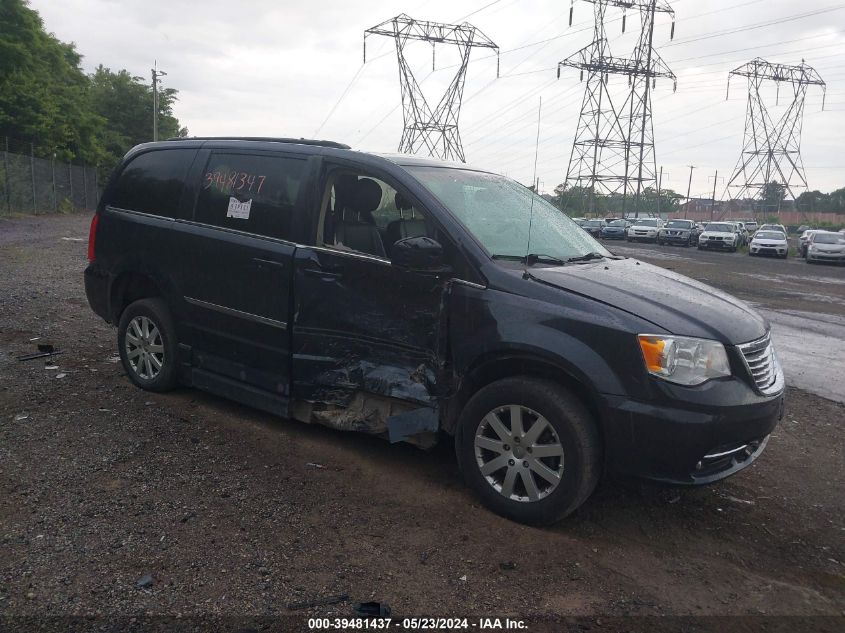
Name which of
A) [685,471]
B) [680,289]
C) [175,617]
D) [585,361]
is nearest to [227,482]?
[175,617]

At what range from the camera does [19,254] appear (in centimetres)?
1523

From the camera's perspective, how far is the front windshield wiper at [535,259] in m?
4.22

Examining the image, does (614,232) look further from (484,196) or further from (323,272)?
(323,272)

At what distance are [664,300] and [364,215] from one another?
196 centimetres

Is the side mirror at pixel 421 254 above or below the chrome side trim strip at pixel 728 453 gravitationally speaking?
above

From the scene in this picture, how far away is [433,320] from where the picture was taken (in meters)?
4.17

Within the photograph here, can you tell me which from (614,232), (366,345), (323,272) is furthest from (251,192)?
(614,232)

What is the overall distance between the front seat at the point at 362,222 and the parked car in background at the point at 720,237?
3742 centimetres

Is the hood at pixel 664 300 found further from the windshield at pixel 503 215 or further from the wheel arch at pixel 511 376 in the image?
the wheel arch at pixel 511 376

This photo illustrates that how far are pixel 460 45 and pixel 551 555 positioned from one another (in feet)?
104

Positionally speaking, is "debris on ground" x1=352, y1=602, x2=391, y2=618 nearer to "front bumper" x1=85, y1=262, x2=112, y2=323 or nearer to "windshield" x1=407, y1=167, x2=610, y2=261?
"windshield" x1=407, y1=167, x2=610, y2=261

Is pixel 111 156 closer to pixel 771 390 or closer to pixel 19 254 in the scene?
pixel 19 254

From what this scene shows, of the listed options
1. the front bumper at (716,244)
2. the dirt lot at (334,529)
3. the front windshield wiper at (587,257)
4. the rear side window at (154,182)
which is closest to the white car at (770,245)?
the front bumper at (716,244)

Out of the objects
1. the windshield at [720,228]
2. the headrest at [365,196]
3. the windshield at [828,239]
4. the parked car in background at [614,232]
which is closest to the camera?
the headrest at [365,196]
